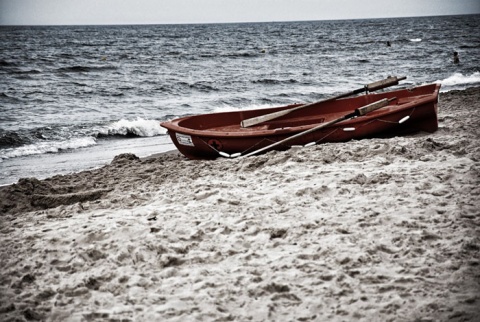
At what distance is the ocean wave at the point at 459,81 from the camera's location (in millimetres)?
15742

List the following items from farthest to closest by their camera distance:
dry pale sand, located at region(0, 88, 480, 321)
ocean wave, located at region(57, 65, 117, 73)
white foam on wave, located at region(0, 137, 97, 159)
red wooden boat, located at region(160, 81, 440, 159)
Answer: ocean wave, located at region(57, 65, 117, 73) → white foam on wave, located at region(0, 137, 97, 159) → red wooden boat, located at region(160, 81, 440, 159) → dry pale sand, located at region(0, 88, 480, 321)

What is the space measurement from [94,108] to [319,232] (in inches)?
458

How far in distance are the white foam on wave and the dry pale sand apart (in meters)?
3.64

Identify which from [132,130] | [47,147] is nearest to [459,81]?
[132,130]

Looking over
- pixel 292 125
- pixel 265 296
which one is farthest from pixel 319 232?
pixel 292 125

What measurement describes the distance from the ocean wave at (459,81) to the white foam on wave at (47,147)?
1303 centimetres

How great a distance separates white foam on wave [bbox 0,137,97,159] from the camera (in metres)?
8.36

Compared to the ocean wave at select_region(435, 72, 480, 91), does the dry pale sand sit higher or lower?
lower

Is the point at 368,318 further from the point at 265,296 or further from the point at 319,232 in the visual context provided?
the point at 319,232

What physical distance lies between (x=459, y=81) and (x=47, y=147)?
15.6 metres

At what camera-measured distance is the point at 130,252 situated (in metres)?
3.23

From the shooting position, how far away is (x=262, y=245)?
325cm

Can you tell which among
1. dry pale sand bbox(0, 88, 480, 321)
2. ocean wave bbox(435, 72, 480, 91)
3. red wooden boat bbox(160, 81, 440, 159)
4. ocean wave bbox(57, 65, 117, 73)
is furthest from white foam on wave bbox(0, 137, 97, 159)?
ocean wave bbox(57, 65, 117, 73)

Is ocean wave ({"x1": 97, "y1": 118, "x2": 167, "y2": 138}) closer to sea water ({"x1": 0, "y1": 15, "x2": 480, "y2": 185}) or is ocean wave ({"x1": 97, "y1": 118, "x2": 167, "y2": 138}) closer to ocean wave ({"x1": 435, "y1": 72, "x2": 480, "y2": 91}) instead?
sea water ({"x1": 0, "y1": 15, "x2": 480, "y2": 185})
